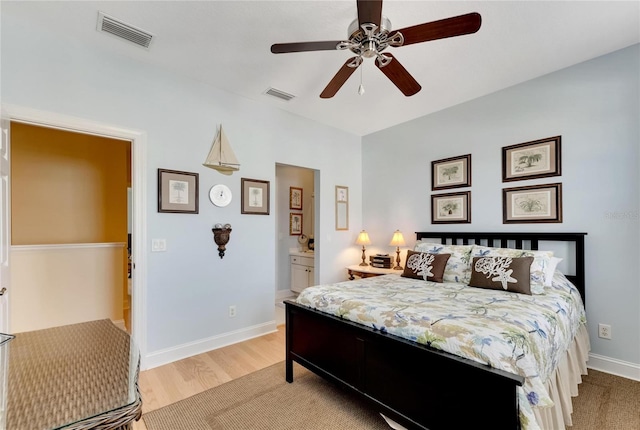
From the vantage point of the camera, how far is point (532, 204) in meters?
3.02

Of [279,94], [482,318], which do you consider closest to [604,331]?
[482,318]

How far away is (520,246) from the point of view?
307 cm

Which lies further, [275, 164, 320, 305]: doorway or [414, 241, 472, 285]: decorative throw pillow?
[275, 164, 320, 305]: doorway

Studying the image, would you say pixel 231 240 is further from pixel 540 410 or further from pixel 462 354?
pixel 540 410

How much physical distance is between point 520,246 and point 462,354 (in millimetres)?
2145

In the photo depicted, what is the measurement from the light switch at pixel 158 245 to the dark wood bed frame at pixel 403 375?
1.34 meters

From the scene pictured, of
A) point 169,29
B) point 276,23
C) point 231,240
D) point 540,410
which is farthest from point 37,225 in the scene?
point 540,410

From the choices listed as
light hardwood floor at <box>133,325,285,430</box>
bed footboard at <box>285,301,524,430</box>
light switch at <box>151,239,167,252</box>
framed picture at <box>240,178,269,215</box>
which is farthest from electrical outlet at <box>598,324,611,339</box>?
light switch at <box>151,239,167,252</box>

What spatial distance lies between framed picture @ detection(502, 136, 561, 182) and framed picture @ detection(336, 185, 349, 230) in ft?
6.89

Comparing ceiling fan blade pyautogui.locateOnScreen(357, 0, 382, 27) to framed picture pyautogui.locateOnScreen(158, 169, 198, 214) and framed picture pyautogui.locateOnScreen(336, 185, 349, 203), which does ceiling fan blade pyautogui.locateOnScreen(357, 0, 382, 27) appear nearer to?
framed picture pyautogui.locateOnScreen(158, 169, 198, 214)

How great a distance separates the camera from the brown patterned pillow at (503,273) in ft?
7.75

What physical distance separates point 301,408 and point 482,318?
1.38m

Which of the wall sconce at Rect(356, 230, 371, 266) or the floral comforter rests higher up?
the wall sconce at Rect(356, 230, 371, 266)

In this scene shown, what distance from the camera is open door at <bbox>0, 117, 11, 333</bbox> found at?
1933 millimetres
